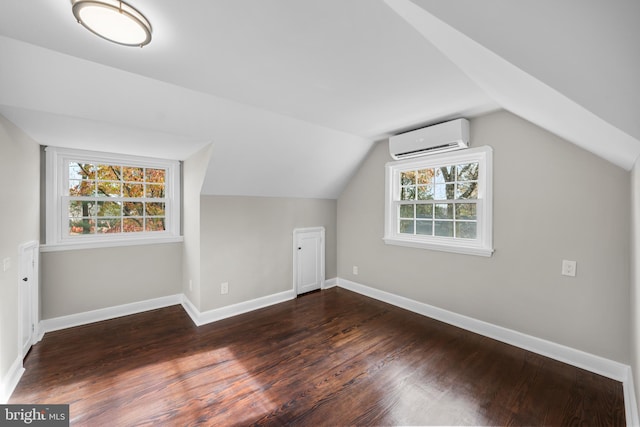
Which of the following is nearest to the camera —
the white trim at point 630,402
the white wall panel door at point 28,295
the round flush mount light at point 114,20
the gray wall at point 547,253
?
the round flush mount light at point 114,20

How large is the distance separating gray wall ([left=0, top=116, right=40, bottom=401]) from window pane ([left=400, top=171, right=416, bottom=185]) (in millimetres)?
3874

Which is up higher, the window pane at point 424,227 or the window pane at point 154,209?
the window pane at point 154,209

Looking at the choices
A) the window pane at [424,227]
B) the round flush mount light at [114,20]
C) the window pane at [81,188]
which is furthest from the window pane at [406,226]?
the window pane at [81,188]

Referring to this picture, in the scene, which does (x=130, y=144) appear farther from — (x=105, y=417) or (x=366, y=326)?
(x=366, y=326)

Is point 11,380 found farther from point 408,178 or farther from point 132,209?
point 408,178

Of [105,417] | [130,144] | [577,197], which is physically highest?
[130,144]

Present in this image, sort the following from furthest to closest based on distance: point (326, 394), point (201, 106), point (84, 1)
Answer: point (201, 106), point (326, 394), point (84, 1)

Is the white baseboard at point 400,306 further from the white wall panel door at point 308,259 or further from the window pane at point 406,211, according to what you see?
the window pane at point 406,211

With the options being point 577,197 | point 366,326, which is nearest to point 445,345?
point 366,326

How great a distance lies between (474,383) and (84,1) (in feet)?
10.7

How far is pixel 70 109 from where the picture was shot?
1.97 m

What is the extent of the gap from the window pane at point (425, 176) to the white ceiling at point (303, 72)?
26.7 inches

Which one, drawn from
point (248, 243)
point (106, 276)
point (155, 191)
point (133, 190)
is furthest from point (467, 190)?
point (106, 276)

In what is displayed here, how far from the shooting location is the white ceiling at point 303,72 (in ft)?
2.86
